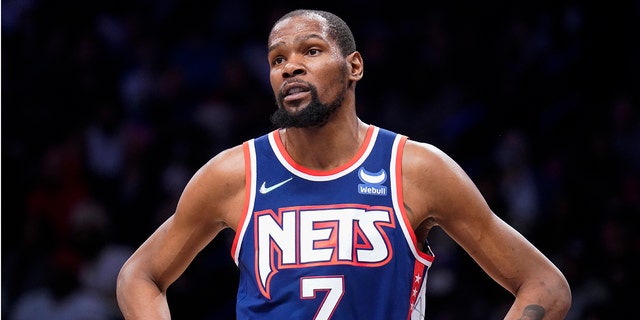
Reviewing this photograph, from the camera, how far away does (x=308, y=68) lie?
10.4ft

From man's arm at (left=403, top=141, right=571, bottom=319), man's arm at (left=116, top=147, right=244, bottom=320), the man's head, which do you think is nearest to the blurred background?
man's arm at (left=116, top=147, right=244, bottom=320)

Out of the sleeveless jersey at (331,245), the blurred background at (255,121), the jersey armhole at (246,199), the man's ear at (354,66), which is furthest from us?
the blurred background at (255,121)

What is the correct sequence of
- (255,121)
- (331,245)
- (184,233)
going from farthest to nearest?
1. (255,121)
2. (184,233)
3. (331,245)

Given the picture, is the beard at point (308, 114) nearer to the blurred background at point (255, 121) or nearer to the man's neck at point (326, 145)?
the man's neck at point (326, 145)

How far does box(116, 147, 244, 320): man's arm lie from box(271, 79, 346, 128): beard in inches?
9.2

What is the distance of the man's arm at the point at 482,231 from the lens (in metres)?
3.12

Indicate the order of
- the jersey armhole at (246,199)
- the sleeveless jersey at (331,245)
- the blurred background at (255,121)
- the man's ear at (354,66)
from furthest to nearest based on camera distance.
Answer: the blurred background at (255,121) → the man's ear at (354,66) → the jersey armhole at (246,199) → the sleeveless jersey at (331,245)

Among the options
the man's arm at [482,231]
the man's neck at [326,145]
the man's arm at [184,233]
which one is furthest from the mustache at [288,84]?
the man's arm at [482,231]

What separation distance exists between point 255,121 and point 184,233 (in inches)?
150

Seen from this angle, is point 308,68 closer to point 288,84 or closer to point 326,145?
point 288,84

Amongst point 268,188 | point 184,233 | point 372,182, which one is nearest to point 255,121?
point 184,233

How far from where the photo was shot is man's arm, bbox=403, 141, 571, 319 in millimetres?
3121

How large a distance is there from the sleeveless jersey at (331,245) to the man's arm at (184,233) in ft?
0.24

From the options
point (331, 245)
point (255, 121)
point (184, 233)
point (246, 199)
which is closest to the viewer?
point (331, 245)
